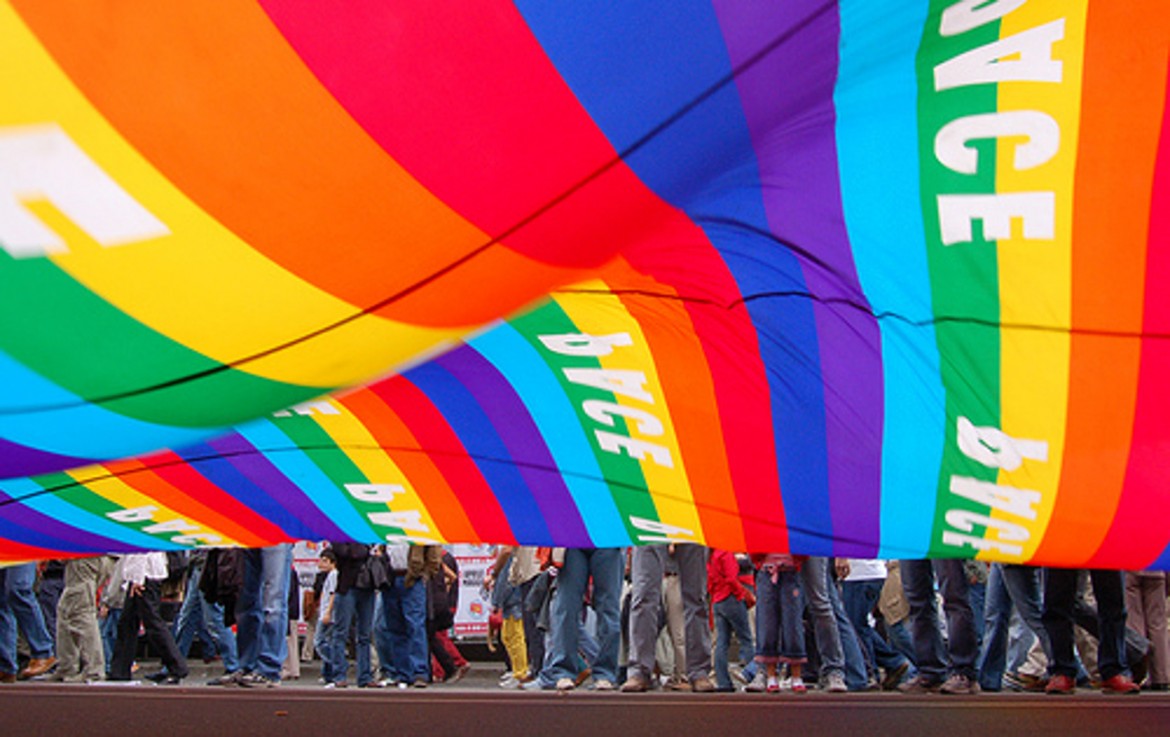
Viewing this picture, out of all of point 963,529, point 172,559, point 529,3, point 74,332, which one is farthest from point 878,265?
point 172,559

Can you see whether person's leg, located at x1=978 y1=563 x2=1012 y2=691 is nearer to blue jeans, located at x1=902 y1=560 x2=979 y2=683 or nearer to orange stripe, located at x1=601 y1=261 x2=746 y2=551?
blue jeans, located at x1=902 y1=560 x2=979 y2=683

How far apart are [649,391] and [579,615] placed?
299 centimetres

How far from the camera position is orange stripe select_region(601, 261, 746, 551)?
3.33 m

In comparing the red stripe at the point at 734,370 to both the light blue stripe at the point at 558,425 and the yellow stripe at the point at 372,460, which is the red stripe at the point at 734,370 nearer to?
the light blue stripe at the point at 558,425

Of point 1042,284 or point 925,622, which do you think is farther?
point 925,622

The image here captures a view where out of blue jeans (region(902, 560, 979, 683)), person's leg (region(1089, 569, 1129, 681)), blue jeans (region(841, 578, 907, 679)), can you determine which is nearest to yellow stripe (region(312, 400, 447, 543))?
blue jeans (region(902, 560, 979, 683))

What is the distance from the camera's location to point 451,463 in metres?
3.91

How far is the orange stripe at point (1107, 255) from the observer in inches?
106

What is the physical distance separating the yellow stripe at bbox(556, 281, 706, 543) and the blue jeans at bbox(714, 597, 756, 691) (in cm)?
303

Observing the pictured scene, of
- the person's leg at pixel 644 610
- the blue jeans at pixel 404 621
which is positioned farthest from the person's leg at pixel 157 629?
the person's leg at pixel 644 610

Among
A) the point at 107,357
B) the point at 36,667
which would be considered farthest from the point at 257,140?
the point at 36,667

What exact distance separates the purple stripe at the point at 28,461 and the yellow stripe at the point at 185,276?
2.02ft

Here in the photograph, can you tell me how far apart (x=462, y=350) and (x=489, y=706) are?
64.6 inches

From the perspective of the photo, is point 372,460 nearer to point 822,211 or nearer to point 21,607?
point 822,211
